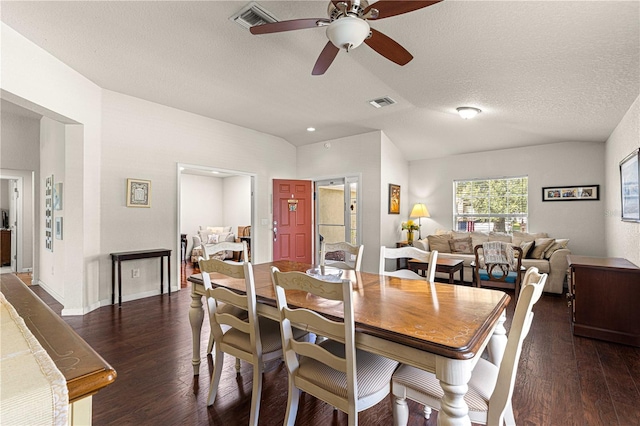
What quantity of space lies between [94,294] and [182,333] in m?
1.71

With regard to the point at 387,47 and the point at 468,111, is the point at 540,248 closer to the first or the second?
the point at 468,111

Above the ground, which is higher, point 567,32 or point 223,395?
point 567,32

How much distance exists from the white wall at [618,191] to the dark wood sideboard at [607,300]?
0.25 metres

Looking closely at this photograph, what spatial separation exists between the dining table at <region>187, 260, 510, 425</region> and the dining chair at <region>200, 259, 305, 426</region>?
10 cm

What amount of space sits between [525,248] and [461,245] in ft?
3.50

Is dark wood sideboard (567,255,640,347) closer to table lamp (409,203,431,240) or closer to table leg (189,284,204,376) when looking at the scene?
table lamp (409,203,431,240)

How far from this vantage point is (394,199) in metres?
5.98

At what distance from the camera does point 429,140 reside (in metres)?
5.66

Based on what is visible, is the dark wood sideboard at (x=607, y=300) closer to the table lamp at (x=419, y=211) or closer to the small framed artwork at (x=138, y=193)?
the table lamp at (x=419, y=211)

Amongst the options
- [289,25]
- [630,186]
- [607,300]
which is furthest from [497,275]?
[289,25]

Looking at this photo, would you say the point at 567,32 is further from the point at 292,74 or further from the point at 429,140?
the point at 429,140

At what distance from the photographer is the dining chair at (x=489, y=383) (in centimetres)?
124

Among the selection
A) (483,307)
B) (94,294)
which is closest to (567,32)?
(483,307)

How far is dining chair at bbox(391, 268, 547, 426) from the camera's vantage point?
4.06ft
